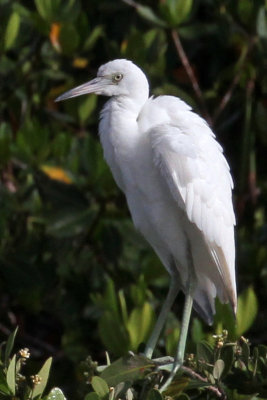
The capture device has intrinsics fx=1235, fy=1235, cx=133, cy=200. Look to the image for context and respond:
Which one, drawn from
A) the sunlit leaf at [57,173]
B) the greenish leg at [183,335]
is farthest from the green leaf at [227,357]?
the sunlit leaf at [57,173]

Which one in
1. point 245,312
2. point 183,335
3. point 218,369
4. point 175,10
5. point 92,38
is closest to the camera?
point 218,369

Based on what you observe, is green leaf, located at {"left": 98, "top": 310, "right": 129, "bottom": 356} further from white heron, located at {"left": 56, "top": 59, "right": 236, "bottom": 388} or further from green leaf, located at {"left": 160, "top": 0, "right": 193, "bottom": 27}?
green leaf, located at {"left": 160, "top": 0, "right": 193, "bottom": 27}

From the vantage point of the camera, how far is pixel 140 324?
4.50 meters

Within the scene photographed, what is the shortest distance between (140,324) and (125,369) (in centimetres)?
69

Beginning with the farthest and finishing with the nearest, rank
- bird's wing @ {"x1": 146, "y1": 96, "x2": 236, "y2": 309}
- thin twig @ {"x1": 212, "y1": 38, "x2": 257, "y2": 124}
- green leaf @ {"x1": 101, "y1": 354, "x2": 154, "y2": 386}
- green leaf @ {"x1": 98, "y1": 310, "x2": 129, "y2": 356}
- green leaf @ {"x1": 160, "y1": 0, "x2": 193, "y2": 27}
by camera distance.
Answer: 1. thin twig @ {"x1": 212, "y1": 38, "x2": 257, "y2": 124}
2. green leaf @ {"x1": 160, "y1": 0, "x2": 193, "y2": 27}
3. green leaf @ {"x1": 98, "y1": 310, "x2": 129, "y2": 356}
4. bird's wing @ {"x1": 146, "y1": 96, "x2": 236, "y2": 309}
5. green leaf @ {"x1": 101, "y1": 354, "x2": 154, "y2": 386}

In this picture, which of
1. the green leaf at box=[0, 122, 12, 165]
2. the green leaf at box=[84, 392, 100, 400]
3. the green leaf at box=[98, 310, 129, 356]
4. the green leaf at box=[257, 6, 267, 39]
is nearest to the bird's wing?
the green leaf at box=[98, 310, 129, 356]

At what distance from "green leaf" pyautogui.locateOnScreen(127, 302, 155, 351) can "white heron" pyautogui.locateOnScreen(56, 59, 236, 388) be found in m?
0.07

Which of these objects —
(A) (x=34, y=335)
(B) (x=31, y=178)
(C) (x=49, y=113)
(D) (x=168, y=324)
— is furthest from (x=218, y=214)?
(A) (x=34, y=335)

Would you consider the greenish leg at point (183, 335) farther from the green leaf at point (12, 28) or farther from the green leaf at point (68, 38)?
the green leaf at point (12, 28)

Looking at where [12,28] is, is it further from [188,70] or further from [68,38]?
[188,70]

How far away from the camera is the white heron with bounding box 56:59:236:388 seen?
13.8 ft

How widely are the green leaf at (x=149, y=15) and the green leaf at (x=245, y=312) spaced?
157 cm

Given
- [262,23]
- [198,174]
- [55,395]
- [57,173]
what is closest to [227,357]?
[55,395]

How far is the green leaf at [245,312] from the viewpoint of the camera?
181 inches
